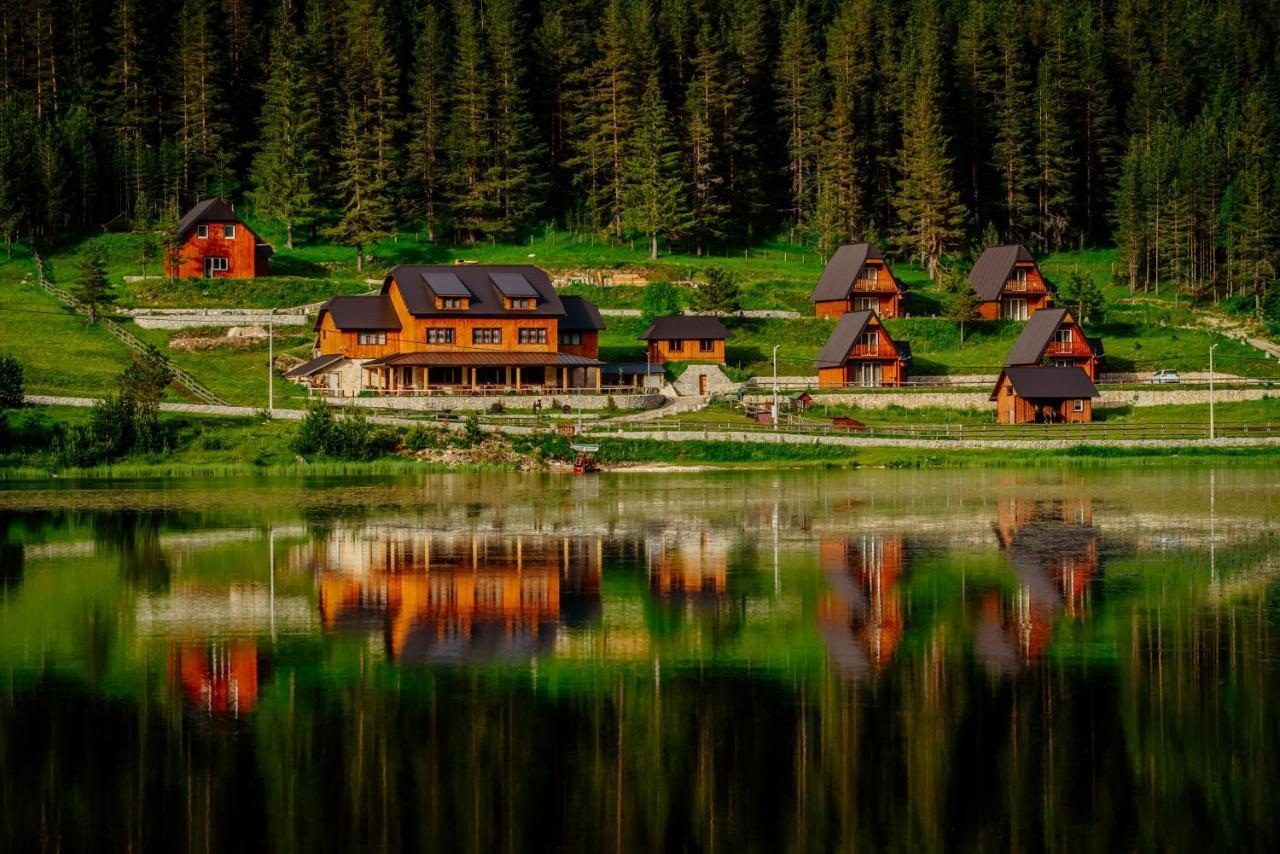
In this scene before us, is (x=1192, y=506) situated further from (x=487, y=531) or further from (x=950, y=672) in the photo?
(x=950, y=672)

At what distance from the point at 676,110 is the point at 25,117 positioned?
50185mm

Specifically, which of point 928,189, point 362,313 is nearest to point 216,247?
point 362,313

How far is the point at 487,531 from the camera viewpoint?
49.5m

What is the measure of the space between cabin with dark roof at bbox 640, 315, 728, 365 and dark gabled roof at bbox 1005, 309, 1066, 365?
16726 millimetres

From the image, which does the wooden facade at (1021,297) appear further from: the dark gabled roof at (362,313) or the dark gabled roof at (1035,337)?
the dark gabled roof at (362,313)

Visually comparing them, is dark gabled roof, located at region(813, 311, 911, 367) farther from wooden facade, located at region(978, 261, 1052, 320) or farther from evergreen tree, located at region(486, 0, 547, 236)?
evergreen tree, located at region(486, 0, 547, 236)

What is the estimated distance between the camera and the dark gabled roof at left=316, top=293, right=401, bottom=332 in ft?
301

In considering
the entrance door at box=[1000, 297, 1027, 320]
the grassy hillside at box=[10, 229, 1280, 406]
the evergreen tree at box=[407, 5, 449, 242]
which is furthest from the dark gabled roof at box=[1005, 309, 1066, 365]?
the evergreen tree at box=[407, 5, 449, 242]

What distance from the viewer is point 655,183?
117 m

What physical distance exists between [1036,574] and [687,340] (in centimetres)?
5601

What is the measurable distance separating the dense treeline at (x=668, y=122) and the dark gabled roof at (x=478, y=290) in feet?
64.7

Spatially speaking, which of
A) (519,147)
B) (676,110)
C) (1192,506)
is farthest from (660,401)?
(676,110)

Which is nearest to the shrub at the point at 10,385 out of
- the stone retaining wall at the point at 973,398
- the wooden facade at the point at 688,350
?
the wooden facade at the point at 688,350

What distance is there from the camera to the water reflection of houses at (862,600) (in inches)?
1230
